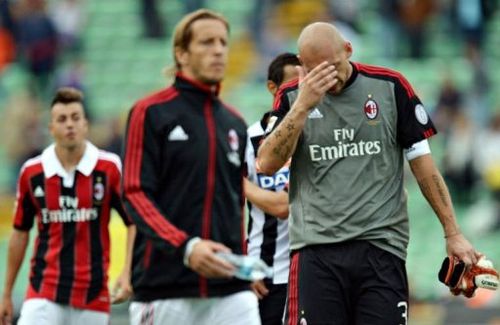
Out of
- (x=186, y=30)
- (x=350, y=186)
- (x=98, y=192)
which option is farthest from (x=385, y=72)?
(x=98, y=192)

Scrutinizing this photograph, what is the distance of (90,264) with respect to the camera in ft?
32.0

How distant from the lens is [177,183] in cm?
676

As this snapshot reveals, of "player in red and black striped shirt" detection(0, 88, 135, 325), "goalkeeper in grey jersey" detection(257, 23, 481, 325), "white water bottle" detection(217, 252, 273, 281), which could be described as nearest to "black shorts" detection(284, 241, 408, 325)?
"goalkeeper in grey jersey" detection(257, 23, 481, 325)

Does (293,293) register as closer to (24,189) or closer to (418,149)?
(418,149)

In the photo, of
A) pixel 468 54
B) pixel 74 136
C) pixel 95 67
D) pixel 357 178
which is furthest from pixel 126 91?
pixel 357 178

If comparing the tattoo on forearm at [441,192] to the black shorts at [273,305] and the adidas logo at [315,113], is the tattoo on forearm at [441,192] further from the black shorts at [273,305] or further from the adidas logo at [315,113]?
the black shorts at [273,305]

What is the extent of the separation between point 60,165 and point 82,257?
2.34ft

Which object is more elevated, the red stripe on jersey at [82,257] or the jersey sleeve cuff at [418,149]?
the jersey sleeve cuff at [418,149]

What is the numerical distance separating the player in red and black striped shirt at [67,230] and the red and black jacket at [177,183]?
2.85m

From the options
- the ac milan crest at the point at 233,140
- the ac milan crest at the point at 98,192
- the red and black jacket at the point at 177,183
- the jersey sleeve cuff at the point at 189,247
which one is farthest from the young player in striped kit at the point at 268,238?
the jersey sleeve cuff at the point at 189,247

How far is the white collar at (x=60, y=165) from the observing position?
9914 millimetres

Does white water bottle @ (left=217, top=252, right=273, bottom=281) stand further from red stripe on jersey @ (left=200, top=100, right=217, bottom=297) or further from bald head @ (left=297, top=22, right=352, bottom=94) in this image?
bald head @ (left=297, top=22, right=352, bottom=94)

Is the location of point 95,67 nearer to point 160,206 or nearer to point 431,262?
point 431,262

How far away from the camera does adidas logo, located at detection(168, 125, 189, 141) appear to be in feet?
22.2
